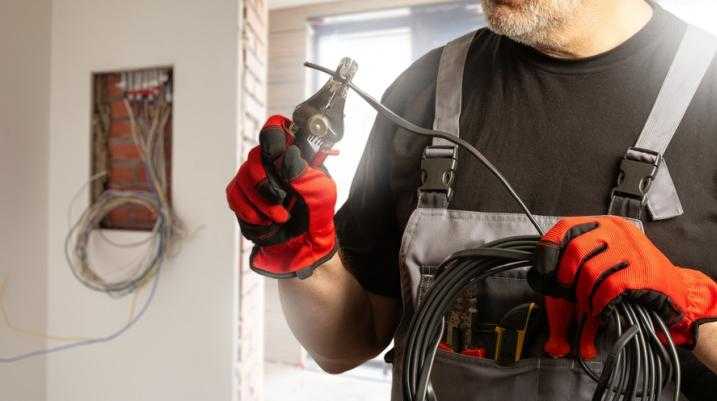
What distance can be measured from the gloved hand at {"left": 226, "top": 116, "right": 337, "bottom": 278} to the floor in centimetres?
203

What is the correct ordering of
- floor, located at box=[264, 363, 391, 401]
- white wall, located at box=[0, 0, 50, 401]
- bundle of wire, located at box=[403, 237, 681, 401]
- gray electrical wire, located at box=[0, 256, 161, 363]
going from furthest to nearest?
floor, located at box=[264, 363, 391, 401]
gray electrical wire, located at box=[0, 256, 161, 363]
white wall, located at box=[0, 0, 50, 401]
bundle of wire, located at box=[403, 237, 681, 401]

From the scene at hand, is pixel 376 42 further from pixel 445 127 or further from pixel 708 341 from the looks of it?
pixel 708 341

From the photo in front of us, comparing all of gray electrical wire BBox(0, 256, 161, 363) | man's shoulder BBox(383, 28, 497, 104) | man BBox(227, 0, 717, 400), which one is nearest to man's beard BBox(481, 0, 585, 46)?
man BBox(227, 0, 717, 400)

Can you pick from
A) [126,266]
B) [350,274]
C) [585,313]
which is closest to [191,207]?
[126,266]

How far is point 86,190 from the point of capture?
182 centimetres

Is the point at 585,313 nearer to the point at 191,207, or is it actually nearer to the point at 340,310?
the point at 340,310

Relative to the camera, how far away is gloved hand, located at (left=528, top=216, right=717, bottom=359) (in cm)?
43

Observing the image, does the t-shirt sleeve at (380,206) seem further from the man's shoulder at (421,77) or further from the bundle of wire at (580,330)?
the bundle of wire at (580,330)

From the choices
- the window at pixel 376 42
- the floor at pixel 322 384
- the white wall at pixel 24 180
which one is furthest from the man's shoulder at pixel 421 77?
the floor at pixel 322 384

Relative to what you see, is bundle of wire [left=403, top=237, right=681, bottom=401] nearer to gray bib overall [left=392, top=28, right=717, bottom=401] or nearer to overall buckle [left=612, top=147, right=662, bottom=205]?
gray bib overall [left=392, top=28, right=717, bottom=401]

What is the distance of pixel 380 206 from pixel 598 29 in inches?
16.1

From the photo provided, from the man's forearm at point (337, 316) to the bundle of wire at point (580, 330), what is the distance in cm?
19

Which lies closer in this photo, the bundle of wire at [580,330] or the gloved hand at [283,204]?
the bundle of wire at [580,330]

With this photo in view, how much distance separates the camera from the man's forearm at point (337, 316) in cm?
68
